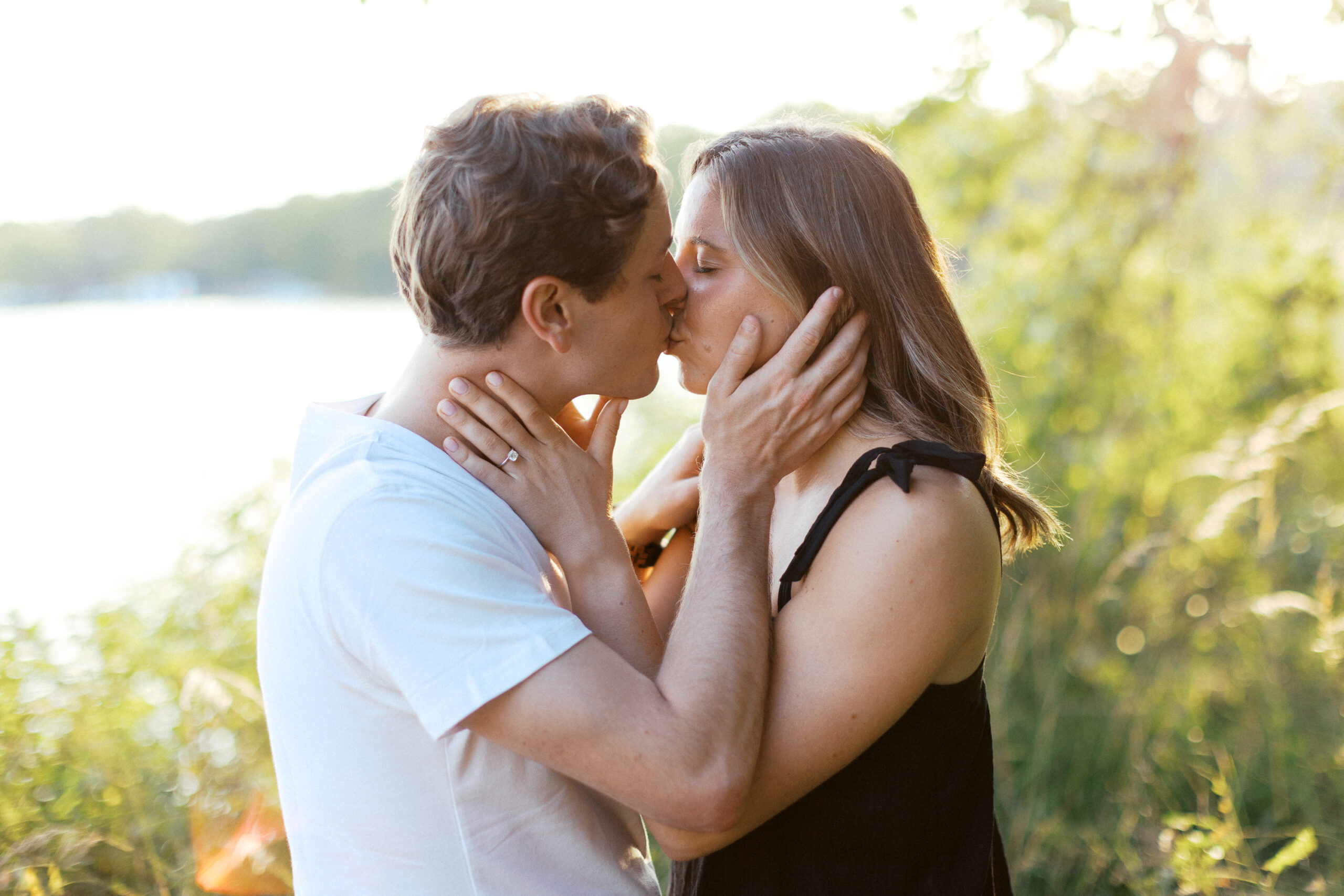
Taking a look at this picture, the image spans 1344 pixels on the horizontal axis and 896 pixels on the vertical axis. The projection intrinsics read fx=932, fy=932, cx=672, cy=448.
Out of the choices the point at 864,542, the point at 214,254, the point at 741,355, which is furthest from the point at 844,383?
the point at 214,254

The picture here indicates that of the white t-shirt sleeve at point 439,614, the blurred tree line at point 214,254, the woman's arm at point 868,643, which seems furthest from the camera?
the blurred tree line at point 214,254

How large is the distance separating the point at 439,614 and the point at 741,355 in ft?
3.06

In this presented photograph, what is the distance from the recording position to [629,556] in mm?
1931

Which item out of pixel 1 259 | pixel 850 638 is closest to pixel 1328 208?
pixel 850 638

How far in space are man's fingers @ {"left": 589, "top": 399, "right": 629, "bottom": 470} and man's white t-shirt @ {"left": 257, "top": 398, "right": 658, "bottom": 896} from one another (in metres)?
0.28

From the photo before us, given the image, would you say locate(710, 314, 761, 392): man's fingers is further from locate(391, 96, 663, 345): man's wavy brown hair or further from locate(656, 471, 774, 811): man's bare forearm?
locate(391, 96, 663, 345): man's wavy brown hair

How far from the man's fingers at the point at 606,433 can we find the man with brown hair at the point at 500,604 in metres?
0.02

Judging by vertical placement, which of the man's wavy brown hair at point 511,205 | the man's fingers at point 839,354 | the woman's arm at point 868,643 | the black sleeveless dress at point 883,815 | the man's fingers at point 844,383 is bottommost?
the black sleeveless dress at point 883,815

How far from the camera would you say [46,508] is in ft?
15.6

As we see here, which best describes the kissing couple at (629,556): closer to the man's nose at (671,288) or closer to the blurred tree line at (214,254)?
the man's nose at (671,288)

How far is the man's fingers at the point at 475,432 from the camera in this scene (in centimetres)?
184

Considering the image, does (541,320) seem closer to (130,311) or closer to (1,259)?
(1,259)

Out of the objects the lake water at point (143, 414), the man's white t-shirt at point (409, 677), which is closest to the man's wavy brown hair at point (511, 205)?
the man's white t-shirt at point (409, 677)

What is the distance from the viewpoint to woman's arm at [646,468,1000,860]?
5.65 ft
